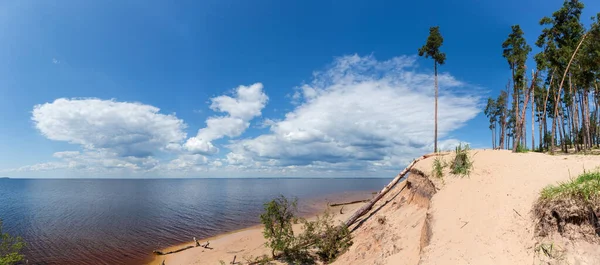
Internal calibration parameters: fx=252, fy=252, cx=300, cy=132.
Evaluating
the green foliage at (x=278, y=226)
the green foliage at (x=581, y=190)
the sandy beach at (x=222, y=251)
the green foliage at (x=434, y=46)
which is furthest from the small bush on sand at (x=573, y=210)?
the green foliage at (x=434, y=46)

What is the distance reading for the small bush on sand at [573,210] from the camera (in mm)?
6238

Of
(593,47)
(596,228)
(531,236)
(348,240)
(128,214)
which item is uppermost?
(593,47)

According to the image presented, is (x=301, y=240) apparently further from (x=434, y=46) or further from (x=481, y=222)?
(x=434, y=46)

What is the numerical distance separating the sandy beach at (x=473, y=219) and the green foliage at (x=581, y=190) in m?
0.97

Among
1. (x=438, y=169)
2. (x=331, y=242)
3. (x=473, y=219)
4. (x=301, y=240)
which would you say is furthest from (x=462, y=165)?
(x=301, y=240)

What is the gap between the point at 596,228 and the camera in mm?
6102

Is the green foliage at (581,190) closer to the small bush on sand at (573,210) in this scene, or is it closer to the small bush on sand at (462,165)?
the small bush on sand at (573,210)

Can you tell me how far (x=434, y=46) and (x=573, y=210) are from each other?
29.8 metres

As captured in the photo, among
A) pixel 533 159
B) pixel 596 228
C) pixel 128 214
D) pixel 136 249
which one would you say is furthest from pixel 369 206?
pixel 128 214

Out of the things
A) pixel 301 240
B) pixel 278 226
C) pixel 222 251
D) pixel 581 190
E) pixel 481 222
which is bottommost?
pixel 222 251

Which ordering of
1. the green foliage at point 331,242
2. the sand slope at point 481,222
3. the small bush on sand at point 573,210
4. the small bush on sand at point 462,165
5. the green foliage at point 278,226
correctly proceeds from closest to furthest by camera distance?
1. the small bush on sand at point 573,210
2. the sand slope at point 481,222
3. the small bush on sand at point 462,165
4. the green foliage at point 331,242
5. the green foliage at point 278,226

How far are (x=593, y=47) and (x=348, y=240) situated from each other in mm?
29785

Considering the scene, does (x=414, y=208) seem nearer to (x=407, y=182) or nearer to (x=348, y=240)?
(x=407, y=182)

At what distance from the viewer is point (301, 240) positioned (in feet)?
55.8
